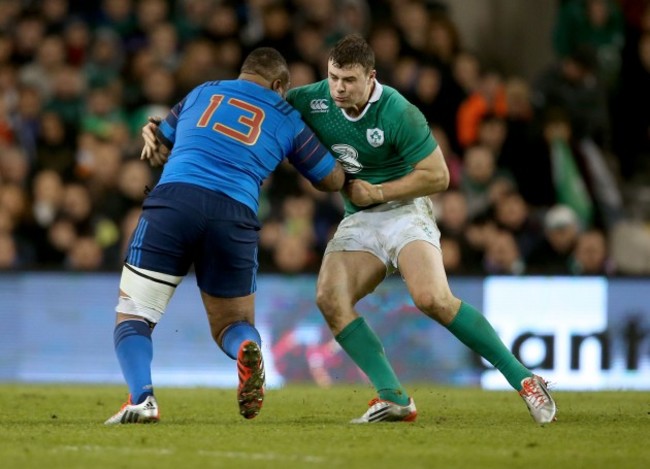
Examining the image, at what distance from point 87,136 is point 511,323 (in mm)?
5018

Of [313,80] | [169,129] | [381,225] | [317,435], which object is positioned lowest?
[317,435]

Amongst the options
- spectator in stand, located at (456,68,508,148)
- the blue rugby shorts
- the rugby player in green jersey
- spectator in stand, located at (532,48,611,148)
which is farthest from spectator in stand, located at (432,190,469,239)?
the blue rugby shorts

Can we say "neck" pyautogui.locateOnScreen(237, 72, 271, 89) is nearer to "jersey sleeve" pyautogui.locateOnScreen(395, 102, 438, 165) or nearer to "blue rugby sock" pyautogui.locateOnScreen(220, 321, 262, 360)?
"jersey sleeve" pyautogui.locateOnScreen(395, 102, 438, 165)

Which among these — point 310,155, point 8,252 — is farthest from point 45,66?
point 310,155

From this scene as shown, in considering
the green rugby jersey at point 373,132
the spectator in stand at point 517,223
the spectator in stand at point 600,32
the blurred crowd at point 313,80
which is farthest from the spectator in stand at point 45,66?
the green rugby jersey at point 373,132

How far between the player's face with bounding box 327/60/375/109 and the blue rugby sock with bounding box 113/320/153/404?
174cm

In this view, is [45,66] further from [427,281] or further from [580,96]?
[427,281]

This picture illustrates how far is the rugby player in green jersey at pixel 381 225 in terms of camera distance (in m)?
7.82

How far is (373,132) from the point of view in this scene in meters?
8.05

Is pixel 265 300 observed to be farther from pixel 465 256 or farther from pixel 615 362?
pixel 615 362

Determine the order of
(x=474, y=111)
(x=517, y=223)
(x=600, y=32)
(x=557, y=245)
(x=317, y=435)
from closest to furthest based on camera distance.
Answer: (x=317, y=435), (x=557, y=245), (x=517, y=223), (x=474, y=111), (x=600, y=32)

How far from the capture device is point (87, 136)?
14.5 metres

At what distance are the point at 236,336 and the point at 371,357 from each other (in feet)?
2.89

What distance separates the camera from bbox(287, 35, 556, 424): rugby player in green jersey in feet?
25.6
